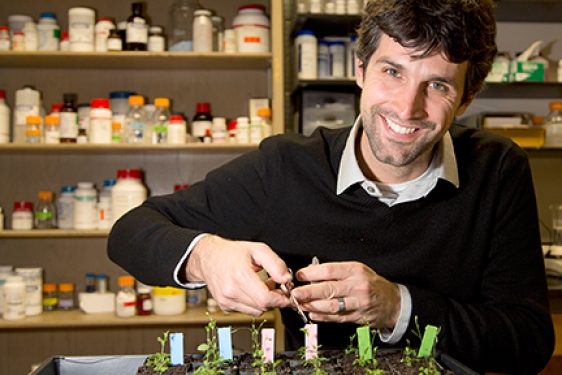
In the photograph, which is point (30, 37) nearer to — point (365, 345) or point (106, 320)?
point (106, 320)

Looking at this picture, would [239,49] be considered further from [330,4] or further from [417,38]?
[417,38]

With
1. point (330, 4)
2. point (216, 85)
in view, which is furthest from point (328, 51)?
point (216, 85)

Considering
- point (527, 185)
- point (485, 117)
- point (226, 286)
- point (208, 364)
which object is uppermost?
point (485, 117)

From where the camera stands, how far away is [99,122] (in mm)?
2373

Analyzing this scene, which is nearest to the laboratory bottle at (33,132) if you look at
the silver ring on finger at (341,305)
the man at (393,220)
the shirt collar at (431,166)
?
the man at (393,220)

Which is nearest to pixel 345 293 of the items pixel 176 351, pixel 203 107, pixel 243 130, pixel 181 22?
pixel 176 351

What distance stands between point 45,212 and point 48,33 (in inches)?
29.1

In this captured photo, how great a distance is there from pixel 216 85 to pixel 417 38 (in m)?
1.73

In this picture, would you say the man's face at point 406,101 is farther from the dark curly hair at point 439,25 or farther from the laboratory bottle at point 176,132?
the laboratory bottle at point 176,132

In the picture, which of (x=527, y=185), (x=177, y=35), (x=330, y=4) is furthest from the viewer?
(x=177, y=35)

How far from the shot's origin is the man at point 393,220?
0.97 metres

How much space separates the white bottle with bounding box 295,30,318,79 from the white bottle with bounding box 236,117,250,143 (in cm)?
29

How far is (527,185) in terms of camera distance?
3.98ft

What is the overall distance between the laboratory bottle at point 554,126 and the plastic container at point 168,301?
1606 millimetres
